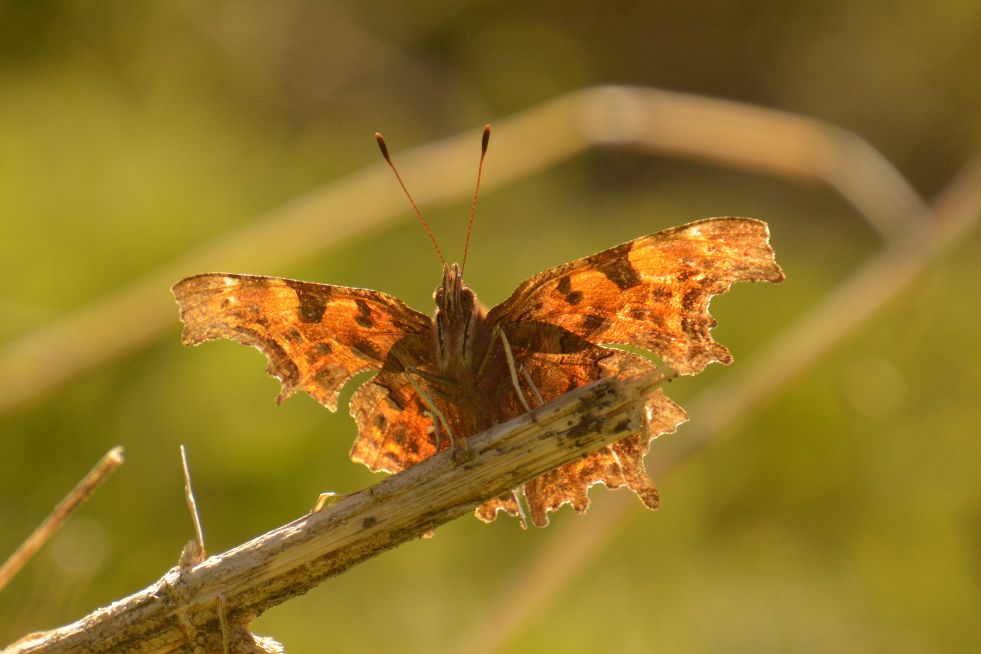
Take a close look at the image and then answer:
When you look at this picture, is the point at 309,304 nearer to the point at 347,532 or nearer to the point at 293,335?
the point at 293,335

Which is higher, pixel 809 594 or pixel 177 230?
A: pixel 177 230

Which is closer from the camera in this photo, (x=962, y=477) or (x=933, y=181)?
(x=962, y=477)

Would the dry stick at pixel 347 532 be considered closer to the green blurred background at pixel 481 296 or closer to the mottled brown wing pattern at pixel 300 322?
the mottled brown wing pattern at pixel 300 322

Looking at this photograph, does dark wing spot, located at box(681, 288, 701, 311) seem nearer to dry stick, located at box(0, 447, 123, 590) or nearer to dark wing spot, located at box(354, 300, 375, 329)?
dark wing spot, located at box(354, 300, 375, 329)

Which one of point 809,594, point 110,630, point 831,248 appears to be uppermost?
point 831,248

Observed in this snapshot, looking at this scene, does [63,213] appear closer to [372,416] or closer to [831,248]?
[372,416]

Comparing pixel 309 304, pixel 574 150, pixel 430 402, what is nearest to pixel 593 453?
pixel 430 402

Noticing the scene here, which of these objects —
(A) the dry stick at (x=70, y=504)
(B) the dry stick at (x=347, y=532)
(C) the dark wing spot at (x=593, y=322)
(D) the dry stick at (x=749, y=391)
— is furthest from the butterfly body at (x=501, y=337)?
(D) the dry stick at (x=749, y=391)

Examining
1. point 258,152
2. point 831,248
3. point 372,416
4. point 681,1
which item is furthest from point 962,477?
point 681,1
